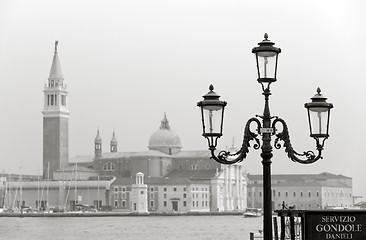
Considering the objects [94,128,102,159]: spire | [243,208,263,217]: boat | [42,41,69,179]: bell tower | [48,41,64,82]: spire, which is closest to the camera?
[243,208,263,217]: boat

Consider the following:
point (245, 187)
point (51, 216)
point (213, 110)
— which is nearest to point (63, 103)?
point (51, 216)

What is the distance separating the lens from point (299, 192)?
333ft

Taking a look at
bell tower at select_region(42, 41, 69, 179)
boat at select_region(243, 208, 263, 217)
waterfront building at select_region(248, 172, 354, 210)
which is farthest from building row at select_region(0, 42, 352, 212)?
waterfront building at select_region(248, 172, 354, 210)

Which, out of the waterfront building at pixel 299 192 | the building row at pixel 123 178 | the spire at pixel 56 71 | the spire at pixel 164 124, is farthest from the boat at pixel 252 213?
the spire at pixel 56 71

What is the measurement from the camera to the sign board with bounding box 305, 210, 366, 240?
23.7 ft

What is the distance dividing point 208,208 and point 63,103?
16.8 meters

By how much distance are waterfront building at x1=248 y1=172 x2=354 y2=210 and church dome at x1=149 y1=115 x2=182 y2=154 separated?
36.2ft

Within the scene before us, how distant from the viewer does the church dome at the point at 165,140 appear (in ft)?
311

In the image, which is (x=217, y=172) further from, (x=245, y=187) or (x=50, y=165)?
(x=50, y=165)

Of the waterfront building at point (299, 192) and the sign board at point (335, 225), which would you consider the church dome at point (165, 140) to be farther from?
the sign board at point (335, 225)

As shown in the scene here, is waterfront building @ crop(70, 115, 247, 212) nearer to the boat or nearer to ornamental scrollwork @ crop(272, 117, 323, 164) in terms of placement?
the boat

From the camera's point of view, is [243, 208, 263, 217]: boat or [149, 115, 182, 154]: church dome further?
[149, 115, 182, 154]: church dome

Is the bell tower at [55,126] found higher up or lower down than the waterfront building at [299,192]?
higher up

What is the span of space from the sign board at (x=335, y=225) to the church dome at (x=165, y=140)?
8714cm
